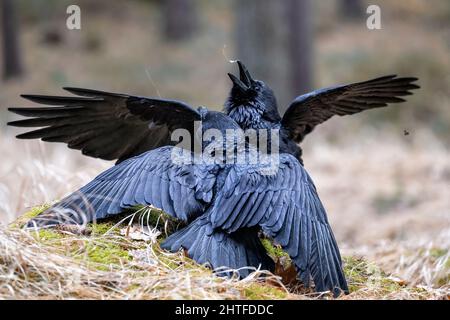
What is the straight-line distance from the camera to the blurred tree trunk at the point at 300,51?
13242 millimetres

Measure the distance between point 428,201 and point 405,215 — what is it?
37 centimetres

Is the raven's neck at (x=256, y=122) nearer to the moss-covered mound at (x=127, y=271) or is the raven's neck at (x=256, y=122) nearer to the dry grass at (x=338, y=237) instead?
the moss-covered mound at (x=127, y=271)

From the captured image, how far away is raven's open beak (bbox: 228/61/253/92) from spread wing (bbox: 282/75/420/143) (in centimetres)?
29

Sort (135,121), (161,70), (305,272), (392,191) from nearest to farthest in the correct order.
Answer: (305,272)
(135,121)
(392,191)
(161,70)

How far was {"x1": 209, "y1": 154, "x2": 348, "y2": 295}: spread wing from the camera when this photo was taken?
3.26 meters

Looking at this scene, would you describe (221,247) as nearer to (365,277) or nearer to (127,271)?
(127,271)

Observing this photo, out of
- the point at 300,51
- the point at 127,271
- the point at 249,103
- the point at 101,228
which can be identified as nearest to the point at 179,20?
the point at 300,51

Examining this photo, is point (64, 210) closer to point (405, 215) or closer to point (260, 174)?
point (260, 174)

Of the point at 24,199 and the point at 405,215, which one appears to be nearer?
the point at 24,199

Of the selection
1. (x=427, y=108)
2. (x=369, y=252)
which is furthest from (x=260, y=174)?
(x=427, y=108)

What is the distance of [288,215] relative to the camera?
3340 mm

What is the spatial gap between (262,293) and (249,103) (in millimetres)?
1339

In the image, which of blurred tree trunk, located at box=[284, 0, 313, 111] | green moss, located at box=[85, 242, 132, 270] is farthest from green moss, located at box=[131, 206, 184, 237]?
blurred tree trunk, located at box=[284, 0, 313, 111]
